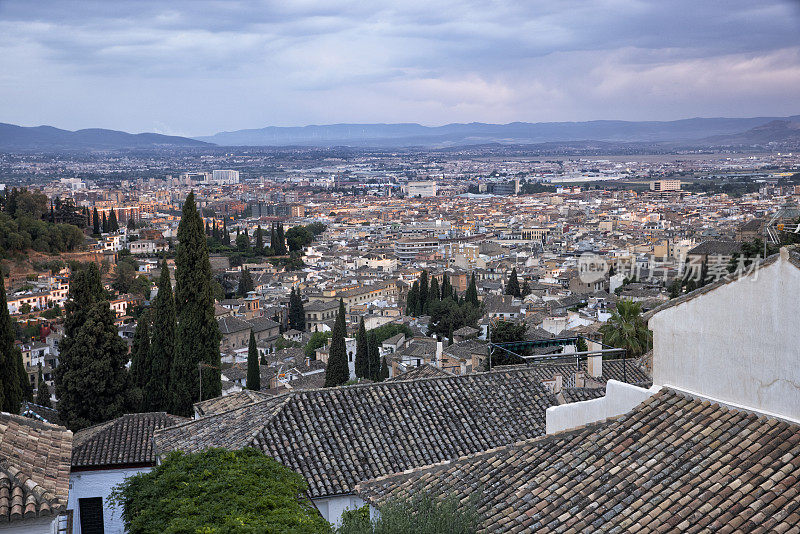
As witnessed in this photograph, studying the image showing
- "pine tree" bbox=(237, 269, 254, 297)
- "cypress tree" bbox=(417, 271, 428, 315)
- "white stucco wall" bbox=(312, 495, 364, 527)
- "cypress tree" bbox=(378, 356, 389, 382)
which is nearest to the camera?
"white stucco wall" bbox=(312, 495, 364, 527)

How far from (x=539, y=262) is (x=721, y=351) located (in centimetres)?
6610

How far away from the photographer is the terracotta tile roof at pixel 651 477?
4.26 m

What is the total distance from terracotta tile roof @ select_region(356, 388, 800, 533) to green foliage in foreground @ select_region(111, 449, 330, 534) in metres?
0.88

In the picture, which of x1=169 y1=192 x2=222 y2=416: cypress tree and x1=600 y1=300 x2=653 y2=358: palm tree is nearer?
x1=600 y1=300 x2=653 y2=358: palm tree

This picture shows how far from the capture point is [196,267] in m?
15.2

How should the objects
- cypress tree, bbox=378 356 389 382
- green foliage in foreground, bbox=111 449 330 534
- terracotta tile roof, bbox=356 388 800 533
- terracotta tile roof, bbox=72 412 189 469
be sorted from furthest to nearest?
cypress tree, bbox=378 356 389 382, terracotta tile roof, bbox=72 412 189 469, green foliage in foreground, bbox=111 449 330 534, terracotta tile roof, bbox=356 388 800 533

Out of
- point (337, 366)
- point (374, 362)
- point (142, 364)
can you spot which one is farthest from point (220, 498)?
point (374, 362)

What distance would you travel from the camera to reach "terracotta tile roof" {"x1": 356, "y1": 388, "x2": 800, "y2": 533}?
4262mm

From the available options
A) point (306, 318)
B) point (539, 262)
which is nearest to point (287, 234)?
point (539, 262)

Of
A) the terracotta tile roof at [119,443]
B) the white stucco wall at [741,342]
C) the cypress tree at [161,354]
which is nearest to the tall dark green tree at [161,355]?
the cypress tree at [161,354]

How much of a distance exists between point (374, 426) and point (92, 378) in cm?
759

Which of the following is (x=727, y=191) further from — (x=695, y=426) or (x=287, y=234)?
(x=695, y=426)

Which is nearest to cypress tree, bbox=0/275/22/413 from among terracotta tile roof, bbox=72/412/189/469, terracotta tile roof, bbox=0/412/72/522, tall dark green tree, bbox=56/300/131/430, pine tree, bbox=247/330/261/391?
tall dark green tree, bbox=56/300/131/430

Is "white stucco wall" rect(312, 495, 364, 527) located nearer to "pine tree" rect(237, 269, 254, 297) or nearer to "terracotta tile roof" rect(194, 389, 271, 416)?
"terracotta tile roof" rect(194, 389, 271, 416)
